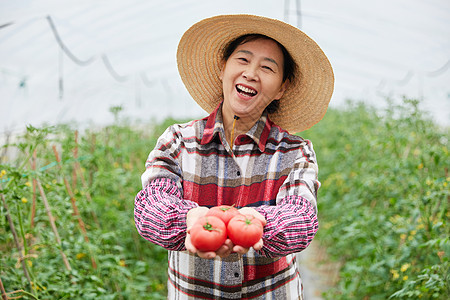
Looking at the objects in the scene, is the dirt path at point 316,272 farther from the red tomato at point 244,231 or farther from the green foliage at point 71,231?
the red tomato at point 244,231

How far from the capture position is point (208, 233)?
0.92 meters

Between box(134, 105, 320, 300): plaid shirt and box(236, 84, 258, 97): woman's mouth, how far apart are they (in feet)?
0.38

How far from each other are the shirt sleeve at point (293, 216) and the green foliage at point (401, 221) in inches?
30.0

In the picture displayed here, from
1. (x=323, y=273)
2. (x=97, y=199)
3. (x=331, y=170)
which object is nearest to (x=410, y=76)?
(x=331, y=170)

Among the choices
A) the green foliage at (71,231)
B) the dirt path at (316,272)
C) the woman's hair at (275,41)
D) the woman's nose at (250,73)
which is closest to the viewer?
the woman's nose at (250,73)

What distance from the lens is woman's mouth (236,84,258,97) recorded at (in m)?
1.24

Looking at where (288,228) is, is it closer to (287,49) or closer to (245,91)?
(245,91)

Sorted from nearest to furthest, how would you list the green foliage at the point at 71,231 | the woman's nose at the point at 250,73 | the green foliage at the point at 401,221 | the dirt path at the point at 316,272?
1. the woman's nose at the point at 250,73
2. the green foliage at the point at 71,231
3. the green foliage at the point at 401,221
4. the dirt path at the point at 316,272

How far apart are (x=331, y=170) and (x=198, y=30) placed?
3.58m

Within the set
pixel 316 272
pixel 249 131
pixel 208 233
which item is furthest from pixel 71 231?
pixel 316 272

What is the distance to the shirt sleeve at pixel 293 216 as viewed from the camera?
1.08m

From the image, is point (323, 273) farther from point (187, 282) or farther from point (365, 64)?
point (365, 64)

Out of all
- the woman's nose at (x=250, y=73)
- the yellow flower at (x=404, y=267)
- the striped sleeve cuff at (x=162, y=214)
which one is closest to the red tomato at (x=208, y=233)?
the striped sleeve cuff at (x=162, y=214)

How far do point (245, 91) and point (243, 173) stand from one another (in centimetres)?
26
